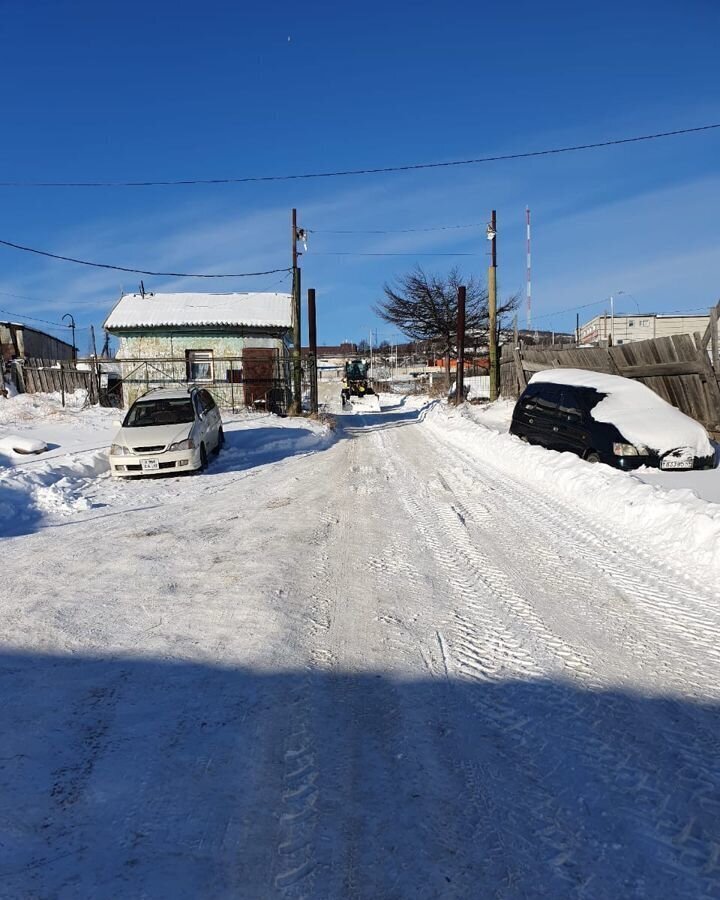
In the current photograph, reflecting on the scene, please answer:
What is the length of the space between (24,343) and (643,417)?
46.0 metres

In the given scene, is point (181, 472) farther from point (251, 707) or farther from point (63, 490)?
point (251, 707)

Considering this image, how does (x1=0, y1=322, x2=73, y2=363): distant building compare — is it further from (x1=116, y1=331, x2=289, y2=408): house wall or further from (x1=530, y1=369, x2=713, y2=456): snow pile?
(x1=530, y1=369, x2=713, y2=456): snow pile

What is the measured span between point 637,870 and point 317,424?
19.5 metres

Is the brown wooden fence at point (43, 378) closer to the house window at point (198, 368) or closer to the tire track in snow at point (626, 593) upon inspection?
the house window at point (198, 368)

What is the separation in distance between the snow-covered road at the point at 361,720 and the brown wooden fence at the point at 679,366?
7606 mm

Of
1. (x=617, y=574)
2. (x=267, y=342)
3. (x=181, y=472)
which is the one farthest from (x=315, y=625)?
(x=267, y=342)

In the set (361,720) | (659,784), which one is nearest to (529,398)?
(361,720)

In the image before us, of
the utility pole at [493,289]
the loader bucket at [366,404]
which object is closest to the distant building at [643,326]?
the loader bucket at [366,404]

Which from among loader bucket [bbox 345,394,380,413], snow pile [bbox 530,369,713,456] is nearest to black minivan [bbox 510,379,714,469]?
snow pile [bbox 530,369,713,456]

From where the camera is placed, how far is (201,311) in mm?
29078

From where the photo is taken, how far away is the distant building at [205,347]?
27.4m

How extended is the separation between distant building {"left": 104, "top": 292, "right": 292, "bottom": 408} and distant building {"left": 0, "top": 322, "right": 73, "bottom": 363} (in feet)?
42.0

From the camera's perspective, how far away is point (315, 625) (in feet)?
14.1

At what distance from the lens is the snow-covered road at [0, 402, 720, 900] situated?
2205 millimetres
